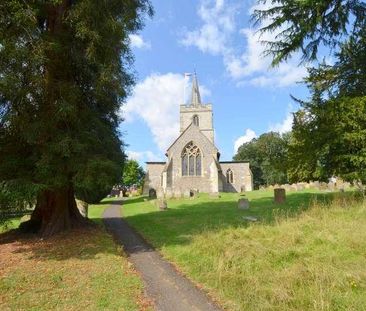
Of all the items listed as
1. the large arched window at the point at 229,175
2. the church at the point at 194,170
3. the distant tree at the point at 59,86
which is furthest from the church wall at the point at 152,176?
the distant tree at the point at 59,86

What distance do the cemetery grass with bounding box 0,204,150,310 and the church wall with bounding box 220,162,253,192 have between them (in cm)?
4233

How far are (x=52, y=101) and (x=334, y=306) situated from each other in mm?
9337

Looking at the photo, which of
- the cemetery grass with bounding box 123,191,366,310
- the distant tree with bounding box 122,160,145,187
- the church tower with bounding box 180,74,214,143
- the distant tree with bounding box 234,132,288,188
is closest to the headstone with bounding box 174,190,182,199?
the cemetery grass with bounding box 123,191,366,310

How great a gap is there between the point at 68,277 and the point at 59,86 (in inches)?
226

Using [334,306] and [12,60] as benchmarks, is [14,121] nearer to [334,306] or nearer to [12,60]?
[12,60]

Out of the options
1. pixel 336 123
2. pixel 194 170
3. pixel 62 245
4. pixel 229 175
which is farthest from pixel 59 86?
pixel 229 175

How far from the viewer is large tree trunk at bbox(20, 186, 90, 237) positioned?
13258 millimetres

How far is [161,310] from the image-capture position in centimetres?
606

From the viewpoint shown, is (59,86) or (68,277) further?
(59,86)

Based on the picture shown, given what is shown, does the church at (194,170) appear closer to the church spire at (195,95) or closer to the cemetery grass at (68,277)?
the church spire at (195,95)

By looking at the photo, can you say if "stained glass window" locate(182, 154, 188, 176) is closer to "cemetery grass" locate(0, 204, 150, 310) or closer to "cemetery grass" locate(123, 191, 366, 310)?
"cemetery grass" locate(123, 191, 366, 310)

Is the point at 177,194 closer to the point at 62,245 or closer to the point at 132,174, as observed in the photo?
the point at 62,245

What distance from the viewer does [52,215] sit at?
1349 centimetres

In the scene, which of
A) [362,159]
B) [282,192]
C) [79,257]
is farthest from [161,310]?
[282,192]
